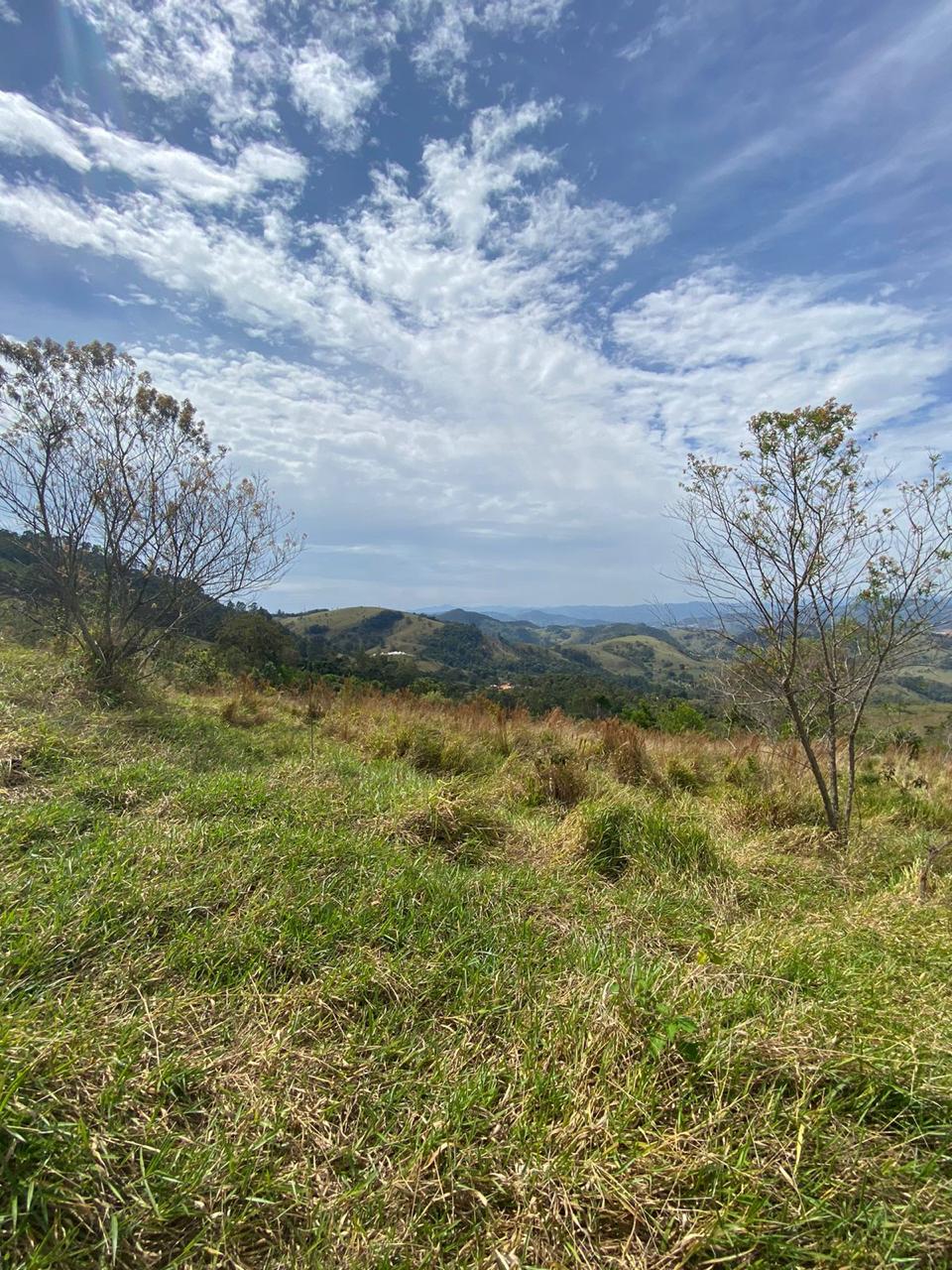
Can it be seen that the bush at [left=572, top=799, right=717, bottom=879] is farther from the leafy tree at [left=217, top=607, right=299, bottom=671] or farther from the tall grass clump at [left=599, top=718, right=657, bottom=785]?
the leafy tree at [left=217, top=607, right=299, bottom=671]

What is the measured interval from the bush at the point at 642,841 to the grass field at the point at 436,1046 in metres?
0.04

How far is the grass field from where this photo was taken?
1.37 metres

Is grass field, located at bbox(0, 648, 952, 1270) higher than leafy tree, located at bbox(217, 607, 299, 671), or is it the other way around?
leafy tree, located at bbox(217, 607, 299, 671)

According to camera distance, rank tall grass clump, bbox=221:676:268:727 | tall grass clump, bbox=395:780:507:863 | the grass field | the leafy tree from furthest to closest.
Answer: the leafy tree < tall grass clump, bbox=221:676:268:727 < tall grass clump, bbox=395:780:507:863 < the grass field

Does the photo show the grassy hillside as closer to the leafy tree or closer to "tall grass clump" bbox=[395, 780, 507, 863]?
the leafy tree

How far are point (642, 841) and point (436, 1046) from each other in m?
2.49

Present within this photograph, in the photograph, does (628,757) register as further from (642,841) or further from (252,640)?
(252,640)

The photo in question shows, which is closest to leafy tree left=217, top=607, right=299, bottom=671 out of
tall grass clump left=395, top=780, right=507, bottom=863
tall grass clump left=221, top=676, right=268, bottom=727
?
tall grass clump left=221, top=676, right=268, bottom=727

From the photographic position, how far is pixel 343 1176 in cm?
150

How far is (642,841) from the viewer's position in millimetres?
3994

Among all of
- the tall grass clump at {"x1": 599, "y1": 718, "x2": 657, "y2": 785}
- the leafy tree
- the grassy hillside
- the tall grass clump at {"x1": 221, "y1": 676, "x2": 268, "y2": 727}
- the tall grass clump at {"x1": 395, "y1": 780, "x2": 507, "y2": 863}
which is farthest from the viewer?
the grassy hillside

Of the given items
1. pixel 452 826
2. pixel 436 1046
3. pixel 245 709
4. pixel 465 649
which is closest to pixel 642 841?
pixel 452 826

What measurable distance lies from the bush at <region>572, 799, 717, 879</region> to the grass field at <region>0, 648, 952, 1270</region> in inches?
1.5

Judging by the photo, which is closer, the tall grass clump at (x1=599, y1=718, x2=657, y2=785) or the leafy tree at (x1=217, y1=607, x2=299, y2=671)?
the tall grass clump at (x1=599, y1=718, x2=657, y2=785)
